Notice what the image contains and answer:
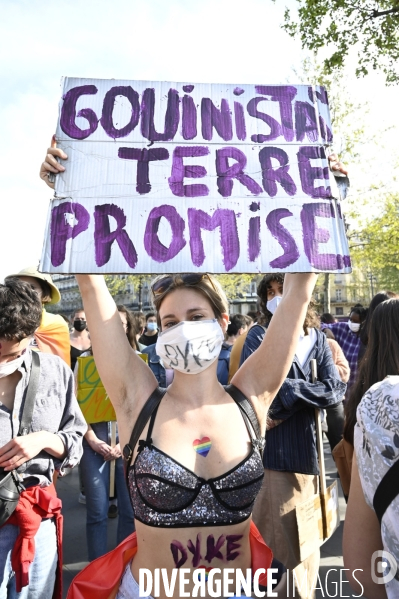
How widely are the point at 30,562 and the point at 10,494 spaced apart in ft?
1.07

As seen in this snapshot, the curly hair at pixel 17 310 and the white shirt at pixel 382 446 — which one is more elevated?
the curly hair at pixel 17 310

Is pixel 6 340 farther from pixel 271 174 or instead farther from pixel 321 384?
pixel 321 384

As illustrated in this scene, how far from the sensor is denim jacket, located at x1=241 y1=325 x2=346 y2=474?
2.84m

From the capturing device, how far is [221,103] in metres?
2.12

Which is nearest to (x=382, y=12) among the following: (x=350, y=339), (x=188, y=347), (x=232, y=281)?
(x=350, y=339)

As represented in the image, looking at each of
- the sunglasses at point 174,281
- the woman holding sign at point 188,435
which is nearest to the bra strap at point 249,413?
the woman holding sign at point 188,435

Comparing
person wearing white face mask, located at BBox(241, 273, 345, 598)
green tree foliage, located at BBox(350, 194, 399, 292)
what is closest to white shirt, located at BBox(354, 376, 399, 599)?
person wearing white face mask, located at BBox(241, 273, 345, 598)

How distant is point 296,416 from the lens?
2984mm

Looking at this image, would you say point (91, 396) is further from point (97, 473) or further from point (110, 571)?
point (110, 571)

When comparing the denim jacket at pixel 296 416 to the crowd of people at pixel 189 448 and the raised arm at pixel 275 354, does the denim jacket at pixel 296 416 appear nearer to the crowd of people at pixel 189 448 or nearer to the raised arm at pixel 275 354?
the crowd of people at pixel 189 448

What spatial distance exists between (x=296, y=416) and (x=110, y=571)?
160 cm

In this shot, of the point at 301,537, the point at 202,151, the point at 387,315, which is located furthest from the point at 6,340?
the point at 301,537

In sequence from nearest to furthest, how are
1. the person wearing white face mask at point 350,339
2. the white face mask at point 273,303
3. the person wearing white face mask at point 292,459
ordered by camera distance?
the person wearing white face mask at point 292,459 < the white face mask at point 273,303 < the person wearing white face mask at point 350,339

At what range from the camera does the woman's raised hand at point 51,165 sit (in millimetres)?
1925
